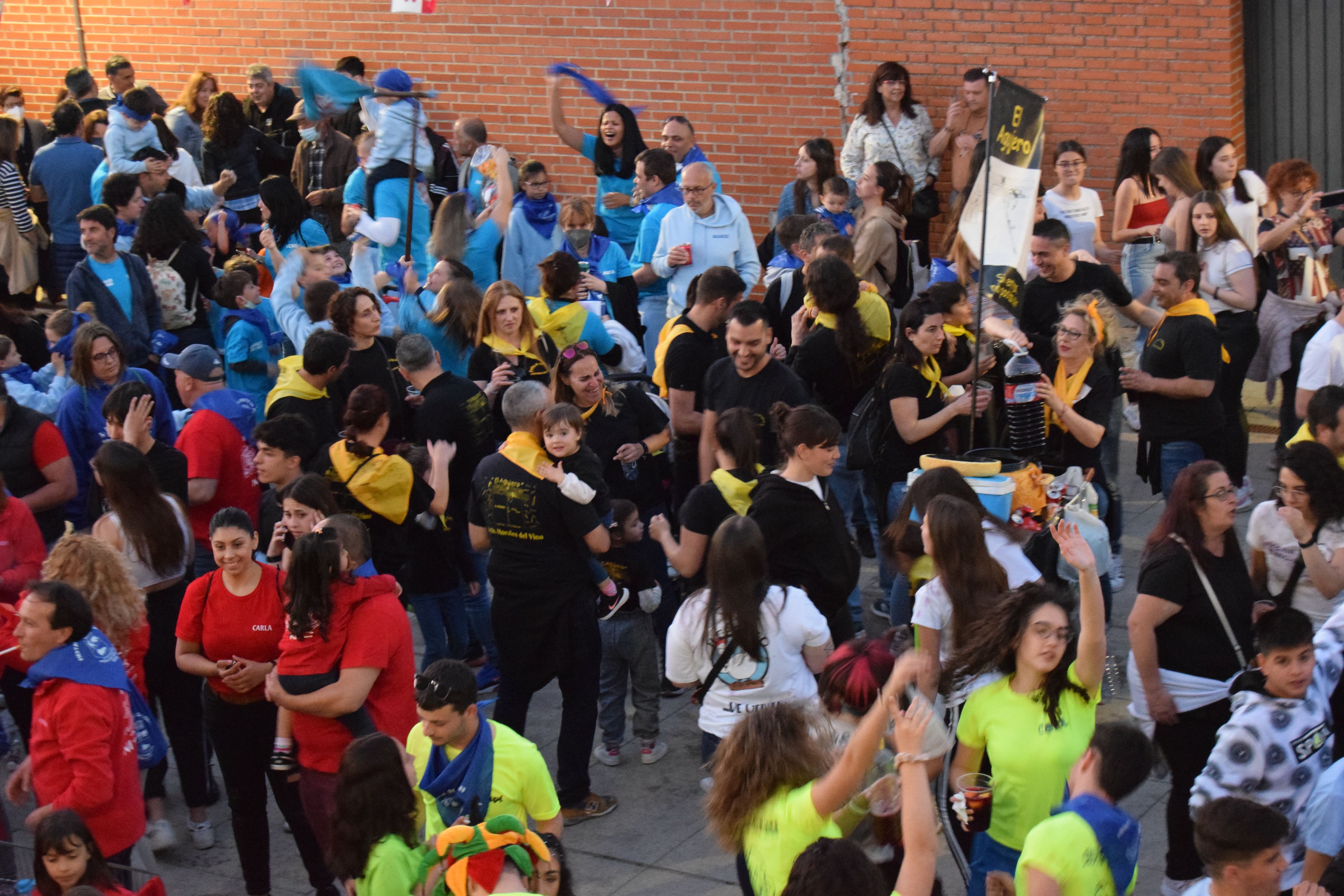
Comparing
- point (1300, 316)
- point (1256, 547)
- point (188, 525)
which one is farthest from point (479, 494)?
point (1300, 316)

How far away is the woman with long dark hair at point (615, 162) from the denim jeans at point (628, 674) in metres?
4.53

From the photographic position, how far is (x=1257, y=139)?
38.5 feet

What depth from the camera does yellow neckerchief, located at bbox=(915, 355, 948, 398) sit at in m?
7.03

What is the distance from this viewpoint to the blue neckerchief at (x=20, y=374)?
26.9 feet

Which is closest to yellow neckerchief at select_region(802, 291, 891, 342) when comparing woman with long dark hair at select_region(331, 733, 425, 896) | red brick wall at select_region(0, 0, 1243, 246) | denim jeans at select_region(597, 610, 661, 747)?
denim jeans at select_region(597, 610, 661, 747)

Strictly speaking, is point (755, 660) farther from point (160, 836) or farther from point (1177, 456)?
point (1177, 456)

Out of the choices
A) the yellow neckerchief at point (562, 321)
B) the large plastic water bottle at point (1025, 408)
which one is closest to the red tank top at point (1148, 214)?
the large plastic water bottle at point (1025, 408)

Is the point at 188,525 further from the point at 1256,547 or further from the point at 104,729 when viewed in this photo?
the point at 1256,547

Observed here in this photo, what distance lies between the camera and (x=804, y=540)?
589 cm

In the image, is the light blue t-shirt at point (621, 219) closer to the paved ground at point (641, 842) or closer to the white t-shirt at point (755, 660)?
the paved ground at point (641, 842)

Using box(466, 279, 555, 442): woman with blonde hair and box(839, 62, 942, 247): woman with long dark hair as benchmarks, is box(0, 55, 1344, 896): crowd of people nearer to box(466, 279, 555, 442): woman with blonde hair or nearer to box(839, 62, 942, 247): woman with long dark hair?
box(466, 279, 555, 442): woman with blonde hair

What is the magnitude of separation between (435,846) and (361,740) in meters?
0.40

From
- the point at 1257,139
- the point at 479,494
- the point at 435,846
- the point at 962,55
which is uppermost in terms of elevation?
the point at 962,55

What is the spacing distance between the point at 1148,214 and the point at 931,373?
4.04 meters
